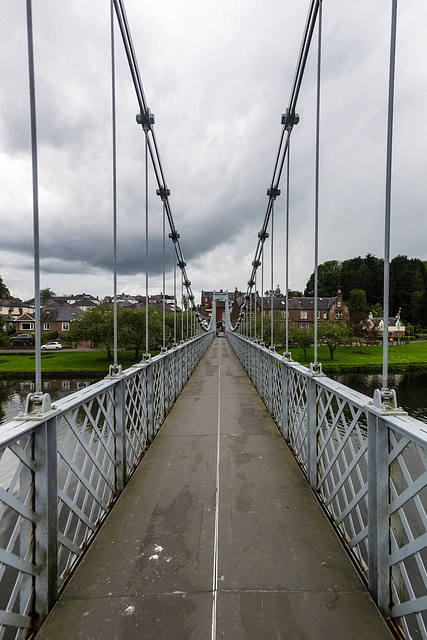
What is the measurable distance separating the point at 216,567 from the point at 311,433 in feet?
Result: 5.05

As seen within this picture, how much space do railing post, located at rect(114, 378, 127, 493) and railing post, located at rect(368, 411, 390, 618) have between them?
7.08 ft

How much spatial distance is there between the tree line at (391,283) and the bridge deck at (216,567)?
61.7 metres

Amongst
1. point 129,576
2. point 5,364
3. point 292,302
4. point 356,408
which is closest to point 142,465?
point 129,576

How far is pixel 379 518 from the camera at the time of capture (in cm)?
185

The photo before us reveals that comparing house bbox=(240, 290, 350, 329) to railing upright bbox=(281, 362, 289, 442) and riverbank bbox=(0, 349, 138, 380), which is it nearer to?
riverbank bbox=(0, 349, 138, 380)

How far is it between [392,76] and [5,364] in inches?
1336

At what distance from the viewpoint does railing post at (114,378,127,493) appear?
3209 mm

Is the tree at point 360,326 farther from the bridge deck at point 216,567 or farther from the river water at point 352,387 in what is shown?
the bridge deck at point 216,567

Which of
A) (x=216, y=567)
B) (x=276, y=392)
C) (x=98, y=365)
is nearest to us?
(x=216, y=567)

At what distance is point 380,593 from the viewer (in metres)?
1.84

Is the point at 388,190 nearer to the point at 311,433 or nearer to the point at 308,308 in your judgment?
the point at 311,433

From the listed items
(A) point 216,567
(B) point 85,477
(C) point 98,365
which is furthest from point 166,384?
Answer: (C) point 98,365

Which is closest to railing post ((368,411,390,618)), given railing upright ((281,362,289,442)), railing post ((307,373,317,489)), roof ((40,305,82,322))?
railing post ((307,373,317,489))

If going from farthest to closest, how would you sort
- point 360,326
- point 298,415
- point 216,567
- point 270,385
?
point 360,326 → point 270,385 → point 298,415 → point 216,567
